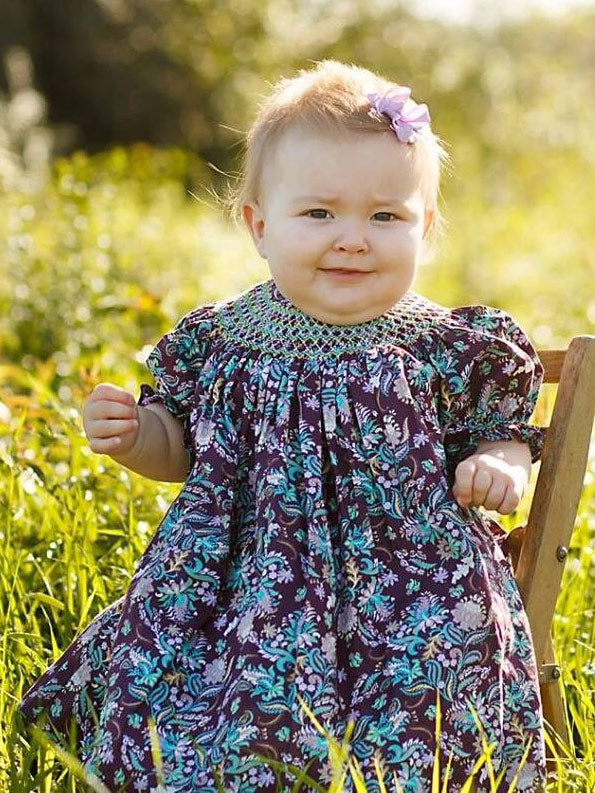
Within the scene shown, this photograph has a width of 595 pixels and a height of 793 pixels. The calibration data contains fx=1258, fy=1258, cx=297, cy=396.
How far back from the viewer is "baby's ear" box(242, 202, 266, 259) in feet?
7.43

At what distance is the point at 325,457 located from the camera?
214cm

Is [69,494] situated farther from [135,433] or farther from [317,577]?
[317,577]

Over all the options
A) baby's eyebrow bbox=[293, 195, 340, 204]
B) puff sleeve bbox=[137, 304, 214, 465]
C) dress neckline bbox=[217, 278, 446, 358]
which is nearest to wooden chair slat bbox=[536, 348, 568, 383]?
dress neckline bbox=[217, 278, 446, 358]

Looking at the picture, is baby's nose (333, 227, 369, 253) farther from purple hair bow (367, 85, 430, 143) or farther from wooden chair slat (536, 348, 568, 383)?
wooden chair slat (536, 348, 568, 383)

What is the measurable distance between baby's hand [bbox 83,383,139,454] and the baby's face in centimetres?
35

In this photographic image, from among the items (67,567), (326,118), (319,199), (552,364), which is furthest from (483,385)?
(67,567)

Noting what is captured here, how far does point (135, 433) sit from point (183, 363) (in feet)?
0.54

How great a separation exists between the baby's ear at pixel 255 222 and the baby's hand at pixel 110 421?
0.36 metres

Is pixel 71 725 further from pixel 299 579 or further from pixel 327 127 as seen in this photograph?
pixel 327 127

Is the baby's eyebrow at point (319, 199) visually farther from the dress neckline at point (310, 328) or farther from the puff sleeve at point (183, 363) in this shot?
the puff sleeve at point (183, 363)

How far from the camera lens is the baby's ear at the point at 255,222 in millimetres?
2264

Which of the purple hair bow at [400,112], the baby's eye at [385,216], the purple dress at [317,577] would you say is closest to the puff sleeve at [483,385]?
the purple dress at [317,577]

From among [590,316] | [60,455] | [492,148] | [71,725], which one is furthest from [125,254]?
[492,148]

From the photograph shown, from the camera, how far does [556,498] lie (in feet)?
7.09
